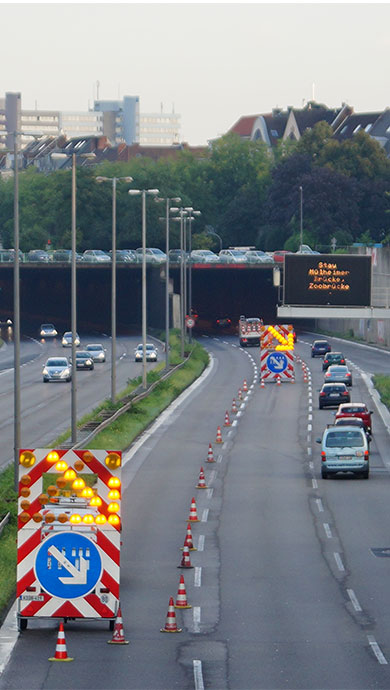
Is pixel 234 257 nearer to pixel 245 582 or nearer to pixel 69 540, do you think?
pixel 245 582

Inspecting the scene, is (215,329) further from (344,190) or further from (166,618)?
(166,618)

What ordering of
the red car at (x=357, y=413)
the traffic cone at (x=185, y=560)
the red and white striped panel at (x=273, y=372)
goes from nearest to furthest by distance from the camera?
the traffic cone at (x=185, y=560), the red car at (x=357, y=413), the red and white striped panel at (x=273, y=372)

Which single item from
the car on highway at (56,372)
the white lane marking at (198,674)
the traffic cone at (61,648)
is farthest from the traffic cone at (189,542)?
the car on highway at (56,372)

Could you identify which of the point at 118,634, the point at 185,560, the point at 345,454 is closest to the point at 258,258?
the point at 345,454

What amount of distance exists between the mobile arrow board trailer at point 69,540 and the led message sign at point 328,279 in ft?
152

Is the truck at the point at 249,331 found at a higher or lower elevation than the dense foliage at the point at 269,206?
lower

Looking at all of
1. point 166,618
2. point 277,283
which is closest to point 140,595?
point 166,618

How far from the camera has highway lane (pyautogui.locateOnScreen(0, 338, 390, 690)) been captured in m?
20.1

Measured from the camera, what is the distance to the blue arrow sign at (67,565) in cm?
2156

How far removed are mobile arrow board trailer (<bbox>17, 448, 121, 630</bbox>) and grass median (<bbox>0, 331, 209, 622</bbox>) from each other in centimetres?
229

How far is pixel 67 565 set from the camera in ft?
70.8

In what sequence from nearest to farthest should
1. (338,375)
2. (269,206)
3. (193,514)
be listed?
(193,514) → (338,375) → (269,206)

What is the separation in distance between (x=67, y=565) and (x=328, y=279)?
47.3 metres

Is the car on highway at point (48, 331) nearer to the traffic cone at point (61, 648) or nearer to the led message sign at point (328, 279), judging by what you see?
the led message sign at point (328, 279)
